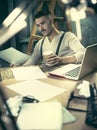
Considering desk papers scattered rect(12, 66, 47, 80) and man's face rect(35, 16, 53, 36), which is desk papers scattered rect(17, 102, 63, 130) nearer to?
desk papers scattered rect(12, 66, 47, 80)

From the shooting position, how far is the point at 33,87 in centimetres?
152

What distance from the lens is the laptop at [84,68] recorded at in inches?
64.8

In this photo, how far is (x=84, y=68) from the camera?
1686mm

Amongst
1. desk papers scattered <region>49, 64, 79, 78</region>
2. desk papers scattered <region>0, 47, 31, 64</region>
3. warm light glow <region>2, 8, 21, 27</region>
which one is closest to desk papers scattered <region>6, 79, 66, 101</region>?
desk papers scattered <region>49, 64, 79, 78</region>

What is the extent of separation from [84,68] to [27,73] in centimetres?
44

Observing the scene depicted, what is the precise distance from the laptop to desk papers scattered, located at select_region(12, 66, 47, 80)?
10 centimetres

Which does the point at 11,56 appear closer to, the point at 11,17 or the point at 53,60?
the point at 53,60

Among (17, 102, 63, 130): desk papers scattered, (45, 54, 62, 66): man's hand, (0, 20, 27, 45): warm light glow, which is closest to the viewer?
(0, 20, 27, 45): warm light glow

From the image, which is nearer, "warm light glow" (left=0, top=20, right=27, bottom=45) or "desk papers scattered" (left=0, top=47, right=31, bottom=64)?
"warm light glow" (left=0, top=20, right=27, bottom=45)

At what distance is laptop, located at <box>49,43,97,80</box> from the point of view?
165 centimetres

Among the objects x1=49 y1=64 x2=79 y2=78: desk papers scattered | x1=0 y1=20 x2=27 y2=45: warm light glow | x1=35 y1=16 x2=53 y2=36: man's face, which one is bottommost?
x1=49 y1=64 x2=79 y2=78: desk papers scattered

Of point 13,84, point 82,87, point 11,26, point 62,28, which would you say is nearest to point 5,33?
point 11,26

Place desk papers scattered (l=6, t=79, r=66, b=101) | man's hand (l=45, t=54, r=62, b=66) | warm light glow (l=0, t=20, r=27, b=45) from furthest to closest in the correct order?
1. man's hand (l=45, t=54, r=62, b=66)
2. desk papers scattered (l=6, t=79, r=66, b=101)
3. warm light glow (l=0, t=20, r=27, b=45)

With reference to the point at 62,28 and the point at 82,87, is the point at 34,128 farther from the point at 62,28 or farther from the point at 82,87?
the point at 62,28
